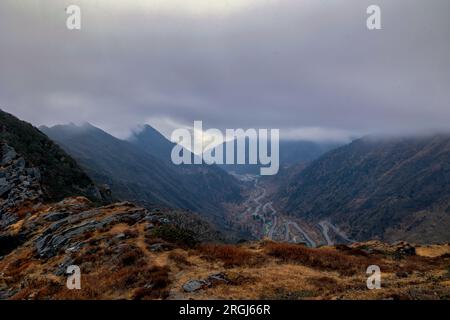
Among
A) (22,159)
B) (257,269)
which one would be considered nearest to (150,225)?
(257,269)

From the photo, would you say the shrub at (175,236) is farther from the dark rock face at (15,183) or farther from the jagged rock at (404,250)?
the dark rock face at (15,183)

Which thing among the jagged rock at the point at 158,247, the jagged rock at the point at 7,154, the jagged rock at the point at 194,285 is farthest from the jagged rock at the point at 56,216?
the jagged rock at the point at 194,285

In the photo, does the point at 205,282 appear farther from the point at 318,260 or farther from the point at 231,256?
the point at 318,260

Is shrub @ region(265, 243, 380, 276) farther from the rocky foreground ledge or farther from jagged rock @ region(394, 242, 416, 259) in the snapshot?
jagged rock @ region(394, 242, 416, 259)

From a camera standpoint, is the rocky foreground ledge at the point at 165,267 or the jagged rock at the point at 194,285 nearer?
the rocky foreground ledge at the point at 165,267

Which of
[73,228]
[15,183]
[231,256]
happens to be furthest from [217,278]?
[15,183]
